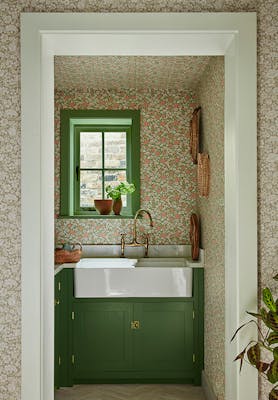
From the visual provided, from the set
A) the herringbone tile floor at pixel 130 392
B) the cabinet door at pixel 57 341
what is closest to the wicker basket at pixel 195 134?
the cabinet door at pixel 57 341

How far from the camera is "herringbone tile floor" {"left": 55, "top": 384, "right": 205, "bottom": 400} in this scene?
3811mm

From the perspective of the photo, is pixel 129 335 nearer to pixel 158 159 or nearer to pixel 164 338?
pixel 164 338

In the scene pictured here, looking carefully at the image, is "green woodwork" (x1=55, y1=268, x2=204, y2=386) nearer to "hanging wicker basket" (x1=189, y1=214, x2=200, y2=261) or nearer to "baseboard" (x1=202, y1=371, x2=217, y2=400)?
"baseboard" (x1=202, y1=371, x2=217, y2=400)

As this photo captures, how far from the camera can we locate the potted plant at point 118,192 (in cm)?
452

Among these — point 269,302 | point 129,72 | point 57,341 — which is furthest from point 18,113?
point 57,341

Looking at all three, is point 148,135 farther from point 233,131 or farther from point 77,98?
point 233,131

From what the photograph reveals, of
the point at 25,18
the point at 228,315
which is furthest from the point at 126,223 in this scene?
the point at 25,18

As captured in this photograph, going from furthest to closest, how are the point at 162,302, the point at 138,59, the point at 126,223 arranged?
the point at 126,223
the point at 162,302
the point at 138,59

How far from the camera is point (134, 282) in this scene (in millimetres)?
3973

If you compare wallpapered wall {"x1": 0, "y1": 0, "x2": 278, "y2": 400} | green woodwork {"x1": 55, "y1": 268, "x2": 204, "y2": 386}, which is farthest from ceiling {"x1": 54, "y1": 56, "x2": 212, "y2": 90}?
green woodwork {"x1": 55, "y1": 268, "x2": 204, "y2": 386}

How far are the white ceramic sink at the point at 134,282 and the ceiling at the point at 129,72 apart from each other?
1658 mm

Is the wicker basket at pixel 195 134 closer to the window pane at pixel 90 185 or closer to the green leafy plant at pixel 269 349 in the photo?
the window pane at pixel 90 185

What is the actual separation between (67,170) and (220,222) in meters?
1.95

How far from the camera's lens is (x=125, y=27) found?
87.4 inches
